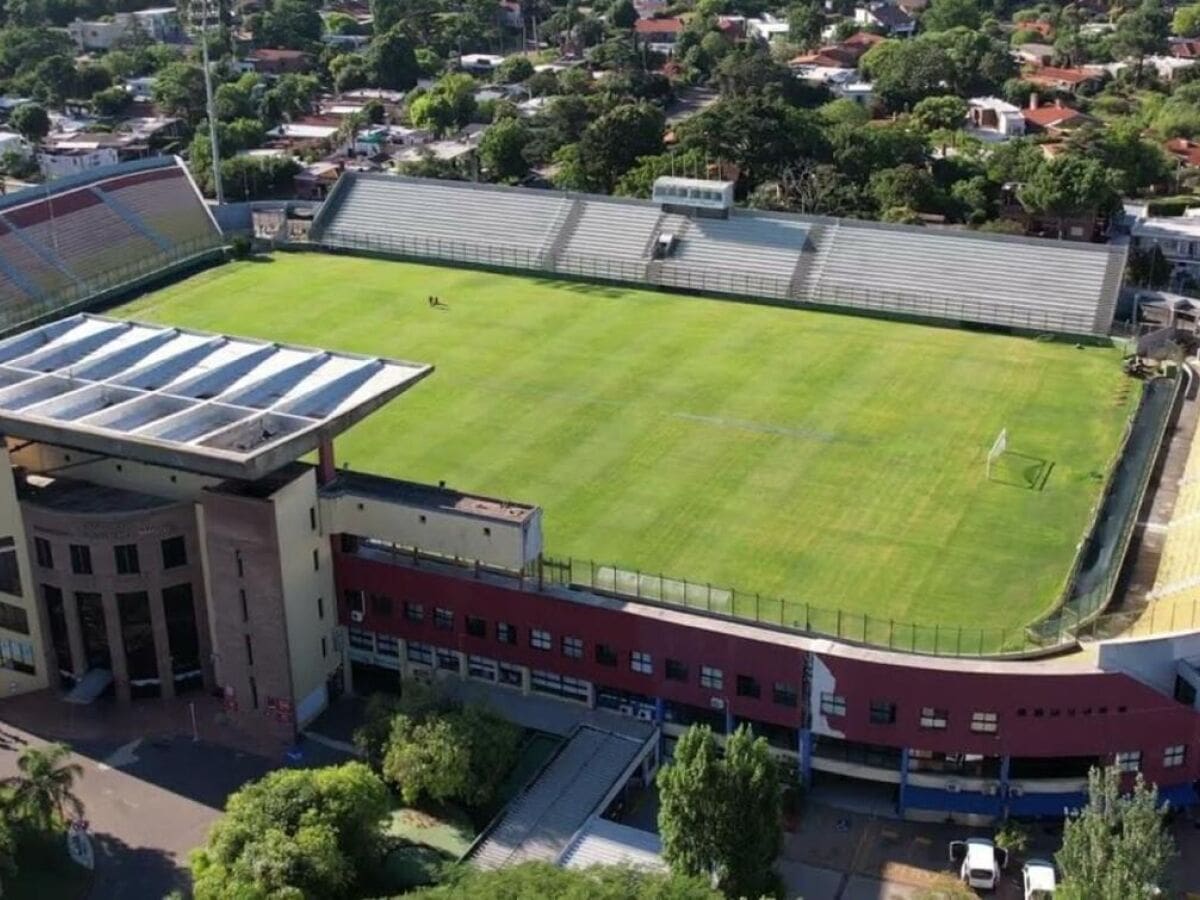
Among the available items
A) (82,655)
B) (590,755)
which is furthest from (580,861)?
(82,655)

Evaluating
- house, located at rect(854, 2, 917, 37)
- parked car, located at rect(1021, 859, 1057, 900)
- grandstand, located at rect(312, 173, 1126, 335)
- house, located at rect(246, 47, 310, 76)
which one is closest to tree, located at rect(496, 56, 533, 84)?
house, located at rect(246, 47, 310, 76)

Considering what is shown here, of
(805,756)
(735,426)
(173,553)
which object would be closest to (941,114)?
(735,426)

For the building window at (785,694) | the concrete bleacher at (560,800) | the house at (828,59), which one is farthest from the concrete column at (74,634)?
the house at (828,59)

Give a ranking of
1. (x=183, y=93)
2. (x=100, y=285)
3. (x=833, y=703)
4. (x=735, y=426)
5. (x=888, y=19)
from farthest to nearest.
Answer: (x=888, y=19) < (x=183, y=93) < (x=100, y=285) < (x=735, y=426) < (x=833, y=703)

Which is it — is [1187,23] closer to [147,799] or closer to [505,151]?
[505,151]

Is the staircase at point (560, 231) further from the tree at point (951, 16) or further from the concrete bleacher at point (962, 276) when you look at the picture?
the tree at point (951, 16)

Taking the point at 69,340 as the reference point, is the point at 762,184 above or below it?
below

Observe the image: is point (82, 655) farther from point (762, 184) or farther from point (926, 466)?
point (762, 184)

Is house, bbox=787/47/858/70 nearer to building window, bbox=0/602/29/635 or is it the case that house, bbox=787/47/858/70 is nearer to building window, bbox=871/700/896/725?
building window, bbox=0/602/29/635
